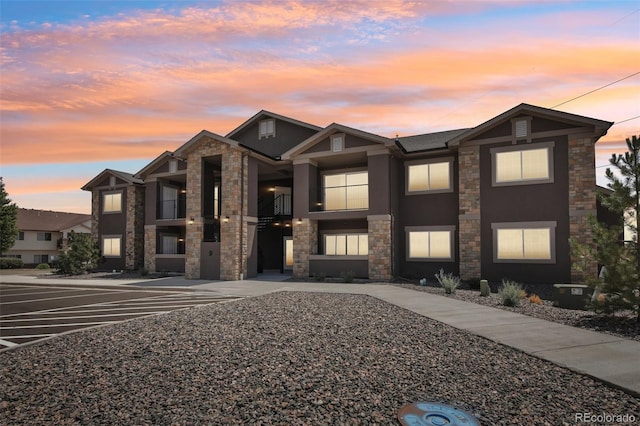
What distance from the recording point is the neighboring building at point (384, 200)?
57.6 ft

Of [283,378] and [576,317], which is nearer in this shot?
[283,378]

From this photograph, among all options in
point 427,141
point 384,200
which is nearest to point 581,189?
point 427,141

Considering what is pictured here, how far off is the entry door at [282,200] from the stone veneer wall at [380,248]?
8610mm

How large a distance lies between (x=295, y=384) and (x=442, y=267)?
16.4 metres

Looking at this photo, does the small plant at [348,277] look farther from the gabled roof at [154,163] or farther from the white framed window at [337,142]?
the gabled roof at [154,163]

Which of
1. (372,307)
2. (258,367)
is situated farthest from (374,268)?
(258,367)

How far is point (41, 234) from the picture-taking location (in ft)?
153

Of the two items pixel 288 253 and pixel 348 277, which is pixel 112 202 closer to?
pixel 288 253

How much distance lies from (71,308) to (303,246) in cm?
1171

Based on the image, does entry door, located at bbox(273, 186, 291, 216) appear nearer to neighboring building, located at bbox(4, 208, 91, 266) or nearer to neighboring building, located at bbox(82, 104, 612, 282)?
neighboring building, located at bbox(82, 104, 612, 282)

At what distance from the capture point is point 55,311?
11.8 m

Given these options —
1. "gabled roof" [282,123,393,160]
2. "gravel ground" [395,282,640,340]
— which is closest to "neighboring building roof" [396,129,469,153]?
"gabled roof" [282,123,393,160]

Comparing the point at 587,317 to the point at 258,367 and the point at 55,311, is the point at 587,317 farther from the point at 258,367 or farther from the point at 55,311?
the point at 55,311

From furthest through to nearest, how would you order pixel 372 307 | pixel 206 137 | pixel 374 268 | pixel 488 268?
pixel 206 137
pixel 374 268
pixel 488 268
pixel 372 307
